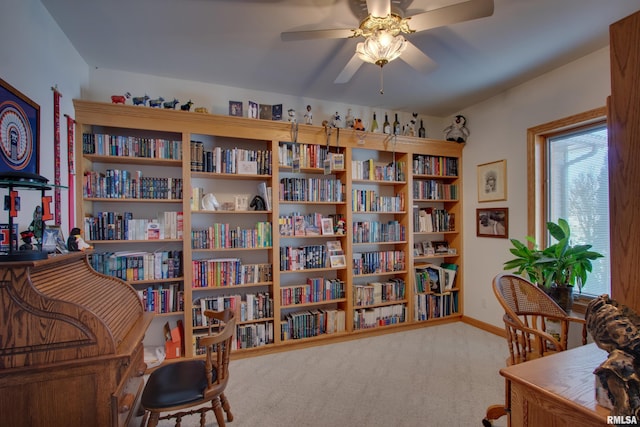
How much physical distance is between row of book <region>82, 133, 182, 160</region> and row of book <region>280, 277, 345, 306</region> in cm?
171

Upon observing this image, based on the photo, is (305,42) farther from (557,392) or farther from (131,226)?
(557,392)

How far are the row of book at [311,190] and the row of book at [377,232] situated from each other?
1.34 ft

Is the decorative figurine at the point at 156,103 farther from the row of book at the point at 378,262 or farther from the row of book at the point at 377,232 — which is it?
the row of book at the point at 378,262

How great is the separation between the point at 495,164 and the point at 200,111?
10.6 feet

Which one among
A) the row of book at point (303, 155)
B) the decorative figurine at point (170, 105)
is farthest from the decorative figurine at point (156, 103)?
the row of book at point (303, 155)

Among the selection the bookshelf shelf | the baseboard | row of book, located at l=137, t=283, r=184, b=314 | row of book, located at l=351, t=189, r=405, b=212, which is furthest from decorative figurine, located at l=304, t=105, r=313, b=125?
the baseboard

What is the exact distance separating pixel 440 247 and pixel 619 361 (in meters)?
3.15

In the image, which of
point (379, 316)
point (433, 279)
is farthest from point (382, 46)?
point (433, 279)

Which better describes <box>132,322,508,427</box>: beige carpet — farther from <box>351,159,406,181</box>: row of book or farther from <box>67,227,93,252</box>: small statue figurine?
<box>351,159,406,181</box>: row of book

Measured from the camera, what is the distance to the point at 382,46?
1.73 m

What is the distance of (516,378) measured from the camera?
104cm

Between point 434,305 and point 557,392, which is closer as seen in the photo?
point 557,392

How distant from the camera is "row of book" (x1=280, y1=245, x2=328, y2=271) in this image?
305cm

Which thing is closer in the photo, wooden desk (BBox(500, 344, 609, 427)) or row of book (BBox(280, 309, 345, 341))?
wooden desk (BBox(500, 344, 609, 427))
